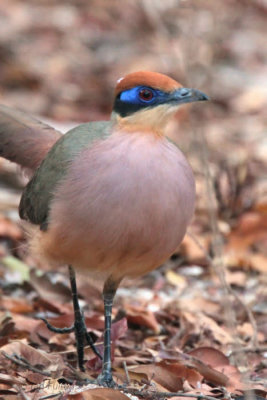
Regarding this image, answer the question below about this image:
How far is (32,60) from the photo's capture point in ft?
34.7

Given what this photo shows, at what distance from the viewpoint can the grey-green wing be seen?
168 inches

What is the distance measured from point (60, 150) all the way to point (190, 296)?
217cm

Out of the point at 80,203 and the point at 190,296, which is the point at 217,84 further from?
the point at 80,203

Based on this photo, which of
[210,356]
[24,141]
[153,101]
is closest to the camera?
[153,101]

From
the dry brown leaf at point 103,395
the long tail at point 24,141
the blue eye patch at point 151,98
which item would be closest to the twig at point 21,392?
the dry brown leaf at point 103,395

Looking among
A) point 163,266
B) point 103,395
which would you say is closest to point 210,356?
point 103,395

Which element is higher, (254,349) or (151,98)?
(151,98)

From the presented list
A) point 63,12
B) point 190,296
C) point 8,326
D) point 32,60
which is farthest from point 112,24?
point 8,326

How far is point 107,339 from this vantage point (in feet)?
14.4

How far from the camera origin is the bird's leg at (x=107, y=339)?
Answer: 14.1ft

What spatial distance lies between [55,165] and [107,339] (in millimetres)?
924

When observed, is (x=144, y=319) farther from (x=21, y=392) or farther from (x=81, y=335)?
(x=21, y=392)

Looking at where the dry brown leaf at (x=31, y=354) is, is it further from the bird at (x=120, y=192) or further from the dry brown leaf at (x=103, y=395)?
the dry brown leaf at (x=103, y=395)

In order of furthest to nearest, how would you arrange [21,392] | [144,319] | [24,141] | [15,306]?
[15,306] → [144,319] → [24,141] → [21,392]
